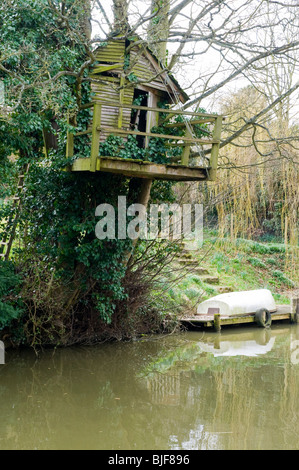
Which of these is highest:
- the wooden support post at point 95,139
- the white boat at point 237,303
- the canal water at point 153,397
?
the wooden support post at point 95,139

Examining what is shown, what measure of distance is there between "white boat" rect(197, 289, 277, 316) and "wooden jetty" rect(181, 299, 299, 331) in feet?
0.40

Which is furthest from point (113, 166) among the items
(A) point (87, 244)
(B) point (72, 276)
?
(B) point (72, 276)

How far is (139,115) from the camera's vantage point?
11.0 metres

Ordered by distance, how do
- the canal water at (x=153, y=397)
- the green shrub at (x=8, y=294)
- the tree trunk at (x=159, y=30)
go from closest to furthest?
1. the canal water at (x=153, y=397)
2. the tree trunk at (x=159, y=30)
3. the green shrub at (x=8, y=294)

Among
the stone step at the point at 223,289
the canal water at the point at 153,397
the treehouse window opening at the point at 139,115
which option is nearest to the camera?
the canal water at the point at 153,397

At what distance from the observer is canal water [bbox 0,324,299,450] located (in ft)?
A: 18.4

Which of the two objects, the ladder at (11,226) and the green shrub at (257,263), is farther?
the green shrub at (257,263)

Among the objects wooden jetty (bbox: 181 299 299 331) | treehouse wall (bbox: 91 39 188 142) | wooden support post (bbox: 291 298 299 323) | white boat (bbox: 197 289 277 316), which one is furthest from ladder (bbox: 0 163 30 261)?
wooden support post (bbox: 291 298 299 323)

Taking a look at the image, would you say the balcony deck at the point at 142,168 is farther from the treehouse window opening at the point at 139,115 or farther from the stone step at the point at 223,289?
the stone step at the point at 223,289

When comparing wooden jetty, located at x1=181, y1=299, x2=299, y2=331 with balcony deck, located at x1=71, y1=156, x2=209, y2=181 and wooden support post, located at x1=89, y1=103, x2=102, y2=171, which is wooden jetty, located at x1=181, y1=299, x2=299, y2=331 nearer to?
balcony deck, located at x1=71, y1=156, x2=209, y2=181

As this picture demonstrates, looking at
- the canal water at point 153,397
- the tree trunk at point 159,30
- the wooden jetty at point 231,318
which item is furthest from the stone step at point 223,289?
the tree trunk at point 159,30

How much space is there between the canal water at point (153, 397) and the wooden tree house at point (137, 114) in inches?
136

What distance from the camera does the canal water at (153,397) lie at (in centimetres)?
562

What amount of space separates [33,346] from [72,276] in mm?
1477
